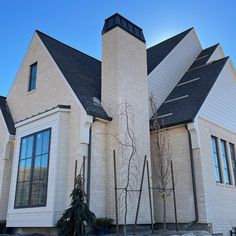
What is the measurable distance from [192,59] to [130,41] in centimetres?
719

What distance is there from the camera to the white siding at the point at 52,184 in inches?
397

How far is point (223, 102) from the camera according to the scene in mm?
14906

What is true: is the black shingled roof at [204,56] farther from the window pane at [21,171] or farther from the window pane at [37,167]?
the window pane at [21,171]

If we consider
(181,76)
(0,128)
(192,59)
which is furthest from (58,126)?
(192,59)

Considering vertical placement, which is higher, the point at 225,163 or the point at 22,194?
the point at 225,163

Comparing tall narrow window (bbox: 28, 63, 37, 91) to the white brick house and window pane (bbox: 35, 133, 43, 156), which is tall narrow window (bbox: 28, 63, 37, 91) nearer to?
the white brick house

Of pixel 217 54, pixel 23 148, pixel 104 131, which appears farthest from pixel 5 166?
pixel 217 54

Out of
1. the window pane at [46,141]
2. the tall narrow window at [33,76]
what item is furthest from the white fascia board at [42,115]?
the tall narrow window at [33,76]

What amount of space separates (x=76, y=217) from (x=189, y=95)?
8568 mm

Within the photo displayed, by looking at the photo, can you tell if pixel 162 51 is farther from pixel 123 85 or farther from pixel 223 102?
pixel 123 85

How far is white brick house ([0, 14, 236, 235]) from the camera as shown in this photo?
34.8 ft

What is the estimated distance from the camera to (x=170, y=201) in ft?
39.3

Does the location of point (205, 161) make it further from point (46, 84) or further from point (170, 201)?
point (46, 84)

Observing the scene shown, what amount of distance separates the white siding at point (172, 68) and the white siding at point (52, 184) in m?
5.58
